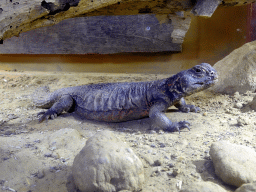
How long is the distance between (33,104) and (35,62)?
8.00ft

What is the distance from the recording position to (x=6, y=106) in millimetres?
5227

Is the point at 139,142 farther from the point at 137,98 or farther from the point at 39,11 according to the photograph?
the point at 39,11

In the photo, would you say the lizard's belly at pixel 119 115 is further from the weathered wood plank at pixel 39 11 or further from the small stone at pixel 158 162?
the weathered wood plank at pixel 39 11

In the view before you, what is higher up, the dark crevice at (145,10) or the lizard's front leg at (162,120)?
the dark crevice at (145,10)

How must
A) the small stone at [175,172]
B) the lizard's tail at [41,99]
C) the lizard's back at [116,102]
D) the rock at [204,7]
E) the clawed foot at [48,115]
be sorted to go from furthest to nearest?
the lizard's tail at [41,99] < the clawed foot at [48,115] < the lizard's back at [116,102] < the rock at [204,7] < the small stone at [175,172]

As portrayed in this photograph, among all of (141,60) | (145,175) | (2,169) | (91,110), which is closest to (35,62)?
(141,60)

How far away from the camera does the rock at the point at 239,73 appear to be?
4395 millimetres

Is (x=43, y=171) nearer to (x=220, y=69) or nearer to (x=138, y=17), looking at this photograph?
(x=220, y=69)

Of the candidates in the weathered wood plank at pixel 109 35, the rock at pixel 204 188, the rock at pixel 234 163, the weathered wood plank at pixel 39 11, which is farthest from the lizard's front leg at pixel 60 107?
the rock at pixel 204 188

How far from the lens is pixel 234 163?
6.59 feet

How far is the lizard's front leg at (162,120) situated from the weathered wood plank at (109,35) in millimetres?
2885

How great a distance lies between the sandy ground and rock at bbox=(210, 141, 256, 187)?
10 centimetres

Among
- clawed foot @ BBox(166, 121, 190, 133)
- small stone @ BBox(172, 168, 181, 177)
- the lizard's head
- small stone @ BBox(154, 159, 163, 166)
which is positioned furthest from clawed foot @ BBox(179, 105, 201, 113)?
small stone @ BBox(172, 168, 181, 177)


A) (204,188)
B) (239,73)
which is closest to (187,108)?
(239,73)
